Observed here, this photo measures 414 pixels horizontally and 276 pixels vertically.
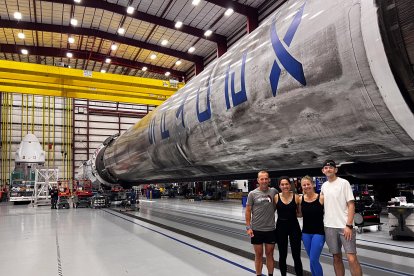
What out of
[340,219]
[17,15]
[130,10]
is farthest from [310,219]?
[17,15]

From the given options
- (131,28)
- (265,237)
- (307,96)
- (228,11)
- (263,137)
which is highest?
(131,28)

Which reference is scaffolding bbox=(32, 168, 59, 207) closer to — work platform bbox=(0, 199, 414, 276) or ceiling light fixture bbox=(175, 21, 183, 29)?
ceiling light fixture bbox=(175, 21, 183, 29)

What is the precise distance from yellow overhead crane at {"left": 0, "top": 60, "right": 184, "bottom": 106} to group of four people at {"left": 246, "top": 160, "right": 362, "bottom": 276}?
14.9 m

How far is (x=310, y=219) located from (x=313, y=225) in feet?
0.21

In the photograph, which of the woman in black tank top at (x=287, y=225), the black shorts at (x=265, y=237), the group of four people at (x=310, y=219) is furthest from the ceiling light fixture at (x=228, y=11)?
the black shorts at (x=265, y=237)

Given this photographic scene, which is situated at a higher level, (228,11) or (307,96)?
(228,11)

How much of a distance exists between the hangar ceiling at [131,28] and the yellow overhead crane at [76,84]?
0.93m

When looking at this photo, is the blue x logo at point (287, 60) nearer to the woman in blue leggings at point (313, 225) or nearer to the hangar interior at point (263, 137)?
the hangar interior at point (263, 137)

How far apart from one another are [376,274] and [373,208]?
14.9 feet

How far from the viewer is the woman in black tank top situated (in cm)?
382

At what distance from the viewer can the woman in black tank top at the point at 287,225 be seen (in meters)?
3.82

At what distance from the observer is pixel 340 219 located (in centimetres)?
319

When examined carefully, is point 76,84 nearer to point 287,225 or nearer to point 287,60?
point 287,225

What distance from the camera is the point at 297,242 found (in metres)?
3.84
